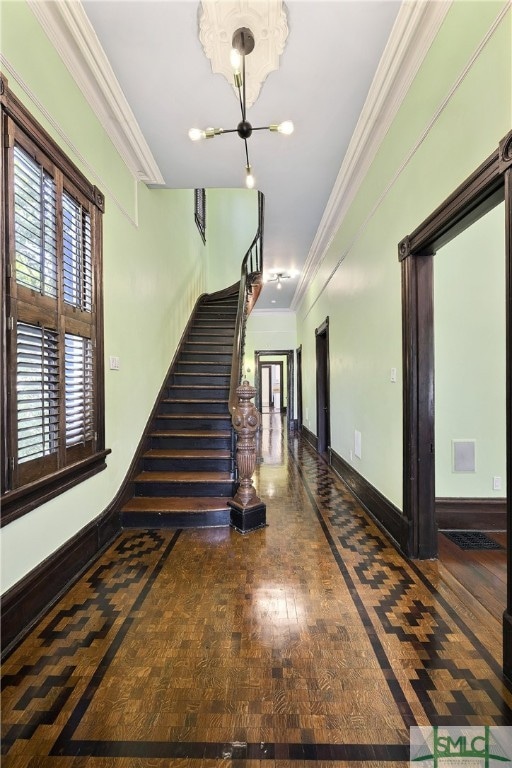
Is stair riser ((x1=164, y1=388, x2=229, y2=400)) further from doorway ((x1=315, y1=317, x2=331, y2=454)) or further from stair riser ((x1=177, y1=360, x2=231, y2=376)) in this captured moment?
doorway ((x1=315, y1=317, x2=331, y2=454))

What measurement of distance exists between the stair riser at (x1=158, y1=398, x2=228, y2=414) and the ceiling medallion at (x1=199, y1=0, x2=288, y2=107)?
307 cm

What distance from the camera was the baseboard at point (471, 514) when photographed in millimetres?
2902

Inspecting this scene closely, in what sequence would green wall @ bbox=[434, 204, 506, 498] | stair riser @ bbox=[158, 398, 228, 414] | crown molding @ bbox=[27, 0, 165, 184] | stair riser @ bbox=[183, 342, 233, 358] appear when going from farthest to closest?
stair riser @ bbox=[183, 342, 233, 358] < stair riser @ bbox=[158, 398, 228, 414] < green wall @ bbox=[434, 204, 506, 498] < crown molding @ bbox=[27, 0, 165, 184]

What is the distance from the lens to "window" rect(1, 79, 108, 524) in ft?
5.36

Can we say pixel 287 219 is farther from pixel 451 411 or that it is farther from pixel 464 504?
pixel 464 504

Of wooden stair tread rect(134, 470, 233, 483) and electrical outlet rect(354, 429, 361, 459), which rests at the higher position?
electrical outlet rect(354, 429, 361, 459)

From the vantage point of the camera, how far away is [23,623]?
1709mm


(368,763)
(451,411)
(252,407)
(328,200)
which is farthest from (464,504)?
(328,200)

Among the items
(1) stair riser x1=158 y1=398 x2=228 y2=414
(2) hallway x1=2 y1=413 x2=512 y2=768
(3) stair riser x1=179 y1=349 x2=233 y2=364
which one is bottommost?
(2) hallway x1=2 y1=413 x2=512 y2=768

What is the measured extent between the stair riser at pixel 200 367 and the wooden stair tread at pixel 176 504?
2039mm

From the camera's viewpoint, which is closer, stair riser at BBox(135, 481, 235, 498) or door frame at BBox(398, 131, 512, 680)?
door frame at BBox(398, 131, 512, 680)

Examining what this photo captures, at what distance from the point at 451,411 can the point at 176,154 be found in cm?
329

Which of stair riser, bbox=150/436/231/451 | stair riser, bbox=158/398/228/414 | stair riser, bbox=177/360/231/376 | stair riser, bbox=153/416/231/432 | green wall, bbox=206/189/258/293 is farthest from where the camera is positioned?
green wall, bbox=206/189/258/293

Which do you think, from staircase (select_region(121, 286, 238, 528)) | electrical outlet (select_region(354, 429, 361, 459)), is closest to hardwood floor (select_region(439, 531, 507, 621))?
electrical outlet (select_region(354, 429, 361, 459))
